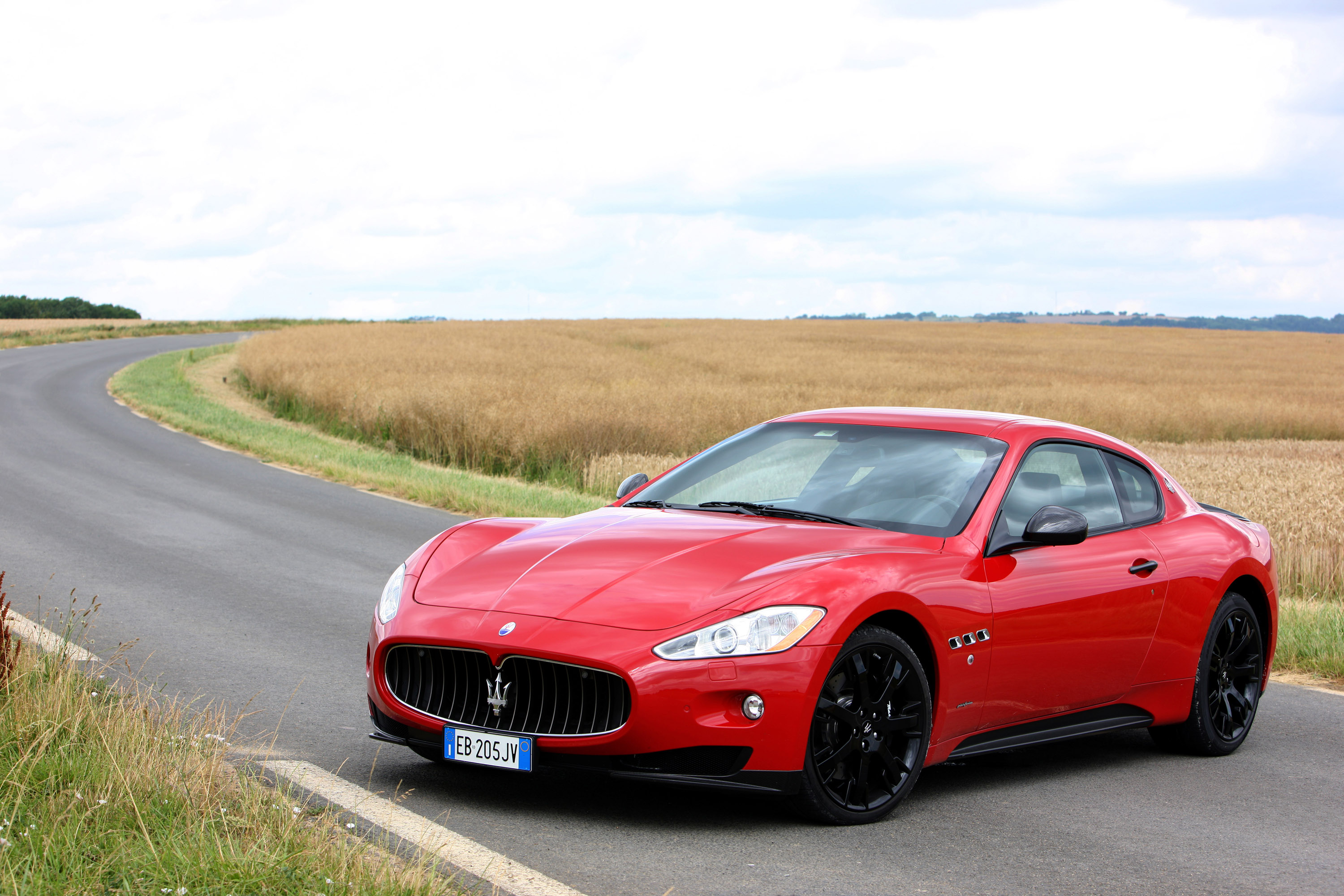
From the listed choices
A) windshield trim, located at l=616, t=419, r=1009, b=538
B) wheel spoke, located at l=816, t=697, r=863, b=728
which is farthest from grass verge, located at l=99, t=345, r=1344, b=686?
wheel spoke, located at l=816, t=697, r=863, b=728

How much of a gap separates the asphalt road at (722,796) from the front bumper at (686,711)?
0.81 feet

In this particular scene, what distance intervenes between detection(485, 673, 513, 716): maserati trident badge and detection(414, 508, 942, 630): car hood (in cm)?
26

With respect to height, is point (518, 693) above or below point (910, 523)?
below

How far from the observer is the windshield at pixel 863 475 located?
5.52 metres

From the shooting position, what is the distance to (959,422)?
20.0 feet

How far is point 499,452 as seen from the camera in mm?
20625

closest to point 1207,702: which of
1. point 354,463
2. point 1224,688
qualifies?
point 1224,688

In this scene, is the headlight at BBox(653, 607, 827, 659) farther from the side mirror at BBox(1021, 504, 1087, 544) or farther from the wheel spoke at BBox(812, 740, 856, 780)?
the side mirror at BBox(1021, 504, 1087, 544)

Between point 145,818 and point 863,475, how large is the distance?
3.17 metres

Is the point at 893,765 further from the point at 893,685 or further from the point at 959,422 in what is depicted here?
the point at 959,422

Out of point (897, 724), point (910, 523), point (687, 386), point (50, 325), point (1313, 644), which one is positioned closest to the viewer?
point (897, 724)

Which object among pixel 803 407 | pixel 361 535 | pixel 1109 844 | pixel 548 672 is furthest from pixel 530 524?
pixel 803 407

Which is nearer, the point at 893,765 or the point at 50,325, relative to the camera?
the point at 893,765

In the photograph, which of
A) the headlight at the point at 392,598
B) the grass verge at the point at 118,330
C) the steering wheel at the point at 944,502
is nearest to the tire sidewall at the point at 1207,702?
the steering wheel at the point at 944,502
